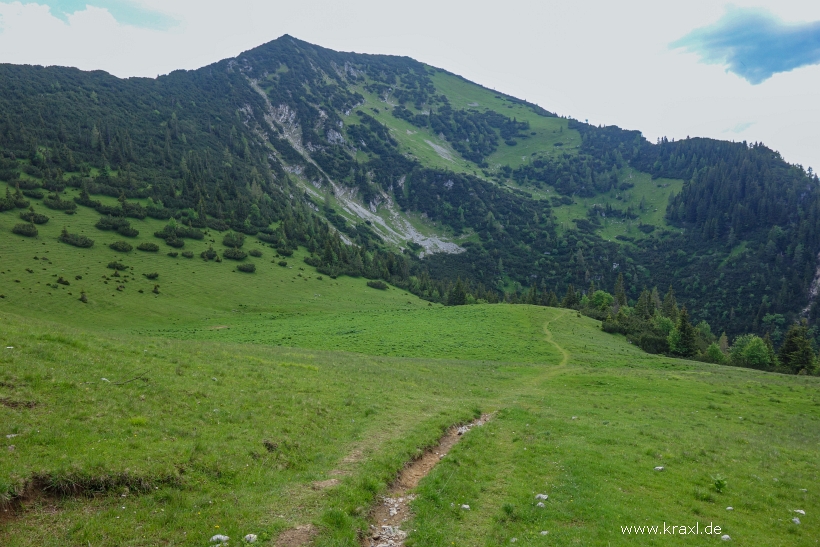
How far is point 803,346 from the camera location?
65312 millimetres

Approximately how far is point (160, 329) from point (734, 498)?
68.2 meters

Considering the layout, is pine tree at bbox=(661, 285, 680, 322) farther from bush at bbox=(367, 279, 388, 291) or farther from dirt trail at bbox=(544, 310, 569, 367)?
bush at bbox=(367, 279, 388, 291)

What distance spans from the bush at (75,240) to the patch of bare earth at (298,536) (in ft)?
343

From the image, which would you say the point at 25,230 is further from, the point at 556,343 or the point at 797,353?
the point at 797,353

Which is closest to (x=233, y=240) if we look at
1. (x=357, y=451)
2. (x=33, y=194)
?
(x=33, y=194)

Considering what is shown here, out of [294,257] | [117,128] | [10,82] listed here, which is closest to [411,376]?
[294,257]

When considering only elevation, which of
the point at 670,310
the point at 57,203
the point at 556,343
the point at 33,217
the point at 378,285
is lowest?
the point at 378,285

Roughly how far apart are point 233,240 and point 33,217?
43.0 meters

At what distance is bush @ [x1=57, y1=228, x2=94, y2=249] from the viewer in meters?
85.9

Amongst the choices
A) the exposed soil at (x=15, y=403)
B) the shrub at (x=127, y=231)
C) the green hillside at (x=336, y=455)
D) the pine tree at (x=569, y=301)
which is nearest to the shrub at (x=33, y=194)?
the shrub at (x=127, y=231)

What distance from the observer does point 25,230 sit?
82.1 metres

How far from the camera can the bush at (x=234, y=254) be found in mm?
107250

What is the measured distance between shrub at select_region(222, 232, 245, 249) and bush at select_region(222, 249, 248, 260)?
651 centimetres

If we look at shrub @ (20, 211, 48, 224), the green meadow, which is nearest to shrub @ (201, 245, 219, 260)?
A: shrub @ (20, 211, 48, 224)
